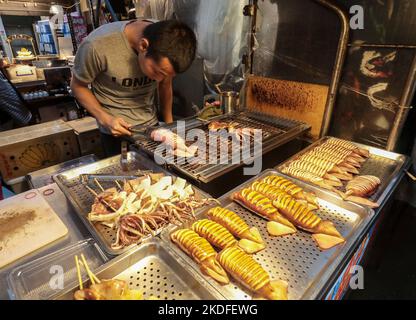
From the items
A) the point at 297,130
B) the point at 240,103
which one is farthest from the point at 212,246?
the point at 240,103

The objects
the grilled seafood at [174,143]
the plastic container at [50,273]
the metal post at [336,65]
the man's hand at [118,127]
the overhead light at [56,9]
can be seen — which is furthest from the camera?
the overhead light at [56,9]

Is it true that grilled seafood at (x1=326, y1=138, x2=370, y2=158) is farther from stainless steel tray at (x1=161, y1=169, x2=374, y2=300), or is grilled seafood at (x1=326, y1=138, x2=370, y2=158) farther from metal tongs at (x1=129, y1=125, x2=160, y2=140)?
metal tongs at (x1=129, y1=125, x2=160, y2=140)

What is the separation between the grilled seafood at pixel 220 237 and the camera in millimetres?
1554

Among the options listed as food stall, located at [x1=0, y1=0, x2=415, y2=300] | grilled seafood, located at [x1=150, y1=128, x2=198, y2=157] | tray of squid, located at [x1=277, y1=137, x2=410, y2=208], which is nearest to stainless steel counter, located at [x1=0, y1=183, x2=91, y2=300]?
food stall, located at [x1=0, y1=0, x2=415, y2=300]

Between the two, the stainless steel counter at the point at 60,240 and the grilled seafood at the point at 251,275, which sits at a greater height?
the grilled seafood at the point at 251,275

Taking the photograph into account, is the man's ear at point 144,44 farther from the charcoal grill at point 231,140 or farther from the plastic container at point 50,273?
the plastic container at point 50,273

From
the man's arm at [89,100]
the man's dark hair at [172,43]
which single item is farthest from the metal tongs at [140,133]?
the man's dark hair at [172,43]

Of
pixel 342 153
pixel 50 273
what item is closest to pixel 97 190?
pixel 50 273

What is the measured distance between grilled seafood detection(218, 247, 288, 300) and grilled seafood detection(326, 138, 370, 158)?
2009 mm

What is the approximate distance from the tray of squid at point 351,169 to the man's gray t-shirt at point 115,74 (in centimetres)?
190

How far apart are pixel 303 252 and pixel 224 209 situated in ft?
1.87

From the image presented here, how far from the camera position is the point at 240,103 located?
13.3 ft
